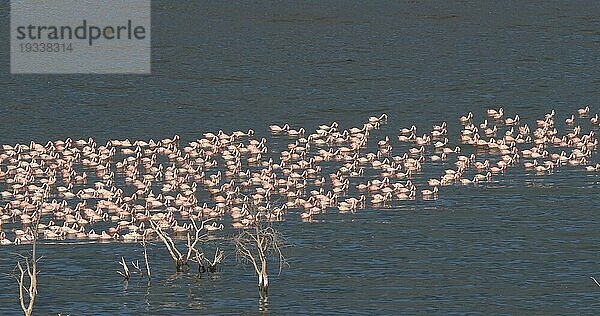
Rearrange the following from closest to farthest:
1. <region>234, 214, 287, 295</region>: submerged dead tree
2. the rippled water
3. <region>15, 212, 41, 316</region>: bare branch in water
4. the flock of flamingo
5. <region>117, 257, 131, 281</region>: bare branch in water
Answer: <region>15, 212, 41, 316</region>: bare branch in water, <region>234, 214, 287, 295</region>: submerged dead tree, the rippled water, <region>117, 257, 131, 281</region>: bare branch in water, the flock of flamingo

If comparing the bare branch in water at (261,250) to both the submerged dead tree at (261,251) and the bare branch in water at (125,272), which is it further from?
the bare branch in water at (125,272)

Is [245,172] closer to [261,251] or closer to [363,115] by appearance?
[363,115]

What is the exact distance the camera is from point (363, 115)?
108 meters

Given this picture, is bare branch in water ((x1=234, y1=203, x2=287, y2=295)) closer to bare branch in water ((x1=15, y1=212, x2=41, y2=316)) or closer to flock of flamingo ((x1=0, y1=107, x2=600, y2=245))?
flock of flamingo ((x1=0, y1=107, x2=600, y2=245))

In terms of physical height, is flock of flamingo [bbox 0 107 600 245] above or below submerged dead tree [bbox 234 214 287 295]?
above

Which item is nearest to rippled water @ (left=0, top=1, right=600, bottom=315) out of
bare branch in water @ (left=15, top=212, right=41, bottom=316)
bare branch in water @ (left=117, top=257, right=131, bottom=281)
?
bare branch in water @ (left=117, top=257, right=131, bottom=281)

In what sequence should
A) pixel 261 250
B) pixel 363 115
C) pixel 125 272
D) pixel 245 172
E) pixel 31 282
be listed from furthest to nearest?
pixel 363 115, pixel 245 172, pixel 125 272, pixel 261 250, pixel 31 282

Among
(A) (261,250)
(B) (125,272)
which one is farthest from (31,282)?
(B) (125,272)

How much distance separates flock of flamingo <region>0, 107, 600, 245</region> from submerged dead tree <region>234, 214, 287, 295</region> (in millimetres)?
1993

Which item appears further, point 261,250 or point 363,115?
point 363,115

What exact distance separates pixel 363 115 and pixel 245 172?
75.1ft

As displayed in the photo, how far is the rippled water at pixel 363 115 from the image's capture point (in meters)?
62.5

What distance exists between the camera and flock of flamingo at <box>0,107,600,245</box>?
243ft

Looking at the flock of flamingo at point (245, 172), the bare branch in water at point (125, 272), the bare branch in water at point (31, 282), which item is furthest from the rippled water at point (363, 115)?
the flock of flamingo at point (245, 172)
